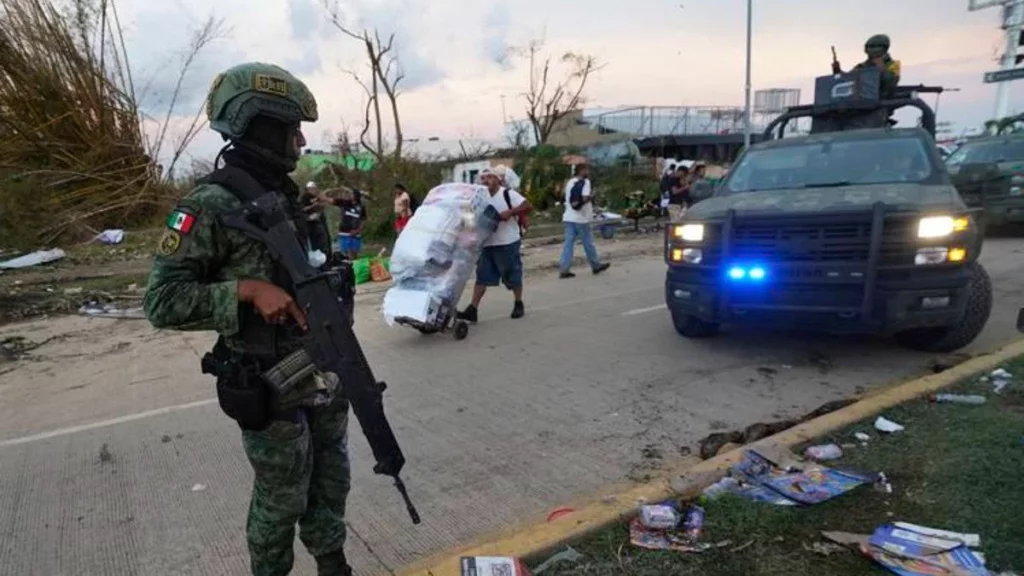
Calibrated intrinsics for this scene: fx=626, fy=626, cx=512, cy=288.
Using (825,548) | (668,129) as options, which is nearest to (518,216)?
(825,548)

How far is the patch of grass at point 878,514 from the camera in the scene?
7.22 ft

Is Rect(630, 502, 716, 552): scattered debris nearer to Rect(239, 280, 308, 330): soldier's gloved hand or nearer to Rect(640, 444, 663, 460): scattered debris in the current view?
Rect(640, 444, 663, 460): scattered debris

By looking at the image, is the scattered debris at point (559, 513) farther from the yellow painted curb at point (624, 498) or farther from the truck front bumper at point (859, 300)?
the truck front bumper at point (859, 300)

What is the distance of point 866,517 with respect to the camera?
246cm

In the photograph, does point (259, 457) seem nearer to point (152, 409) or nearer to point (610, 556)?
point (610, 556)

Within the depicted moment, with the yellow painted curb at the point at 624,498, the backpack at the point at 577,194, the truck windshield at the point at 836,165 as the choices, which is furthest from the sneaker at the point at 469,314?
the yellow painted curb at the point at 624,498

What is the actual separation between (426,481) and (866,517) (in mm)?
1926

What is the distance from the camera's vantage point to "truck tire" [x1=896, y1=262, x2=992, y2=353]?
457cm

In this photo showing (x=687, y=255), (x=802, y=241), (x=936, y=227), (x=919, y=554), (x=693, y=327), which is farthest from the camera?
(x=693, y=327)

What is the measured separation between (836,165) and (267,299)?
15.9ft

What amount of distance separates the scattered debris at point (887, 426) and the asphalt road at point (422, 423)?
21.6 inches

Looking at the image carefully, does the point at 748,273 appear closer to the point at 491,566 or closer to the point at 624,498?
the point at 624,498

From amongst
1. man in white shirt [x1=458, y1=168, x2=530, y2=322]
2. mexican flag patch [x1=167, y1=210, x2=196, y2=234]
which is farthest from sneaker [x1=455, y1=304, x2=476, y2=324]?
mexican flag patch [x1=167, y1=210, x2=196, y2=234]

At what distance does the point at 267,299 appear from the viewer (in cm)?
180
